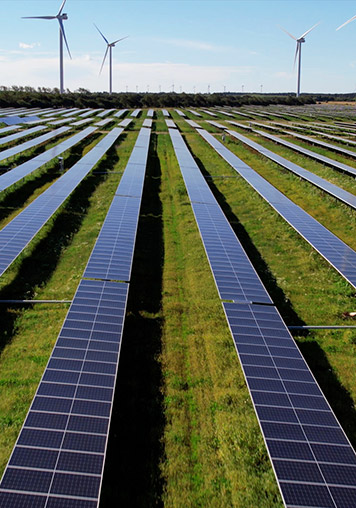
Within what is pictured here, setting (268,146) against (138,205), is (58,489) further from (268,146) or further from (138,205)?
(268,146)

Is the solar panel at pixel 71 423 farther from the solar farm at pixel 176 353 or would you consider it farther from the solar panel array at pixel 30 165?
the solar panel array at pixel 30 165

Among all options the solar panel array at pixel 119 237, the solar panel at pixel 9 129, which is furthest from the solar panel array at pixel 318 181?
the solar panel at pixel 9 129

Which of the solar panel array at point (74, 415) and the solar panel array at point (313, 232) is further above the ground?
the solar panel array at point (313, 232)

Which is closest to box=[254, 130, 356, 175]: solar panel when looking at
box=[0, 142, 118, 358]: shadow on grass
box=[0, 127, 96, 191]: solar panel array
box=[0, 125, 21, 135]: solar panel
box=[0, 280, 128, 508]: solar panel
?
box=[0, 142, 118, 358]: shadow on grass

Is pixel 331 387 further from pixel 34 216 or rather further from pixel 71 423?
pixel 34 216

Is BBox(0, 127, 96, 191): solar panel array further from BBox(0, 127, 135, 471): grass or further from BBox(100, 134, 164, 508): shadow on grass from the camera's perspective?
BBox(100, 134, 164, 508): shadow on grass

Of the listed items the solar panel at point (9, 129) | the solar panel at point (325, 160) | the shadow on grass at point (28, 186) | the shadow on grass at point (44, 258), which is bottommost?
the shadow on grass at point (44, 258)
